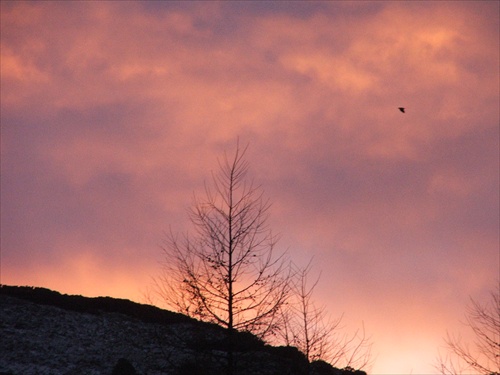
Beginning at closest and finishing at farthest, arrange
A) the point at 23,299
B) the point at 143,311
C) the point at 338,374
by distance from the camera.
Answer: the point at 338,374
the point at 23,299
the point at 143,311

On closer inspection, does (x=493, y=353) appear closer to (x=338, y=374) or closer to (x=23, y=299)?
(x=338, y=374)

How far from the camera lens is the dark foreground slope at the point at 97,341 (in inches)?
846

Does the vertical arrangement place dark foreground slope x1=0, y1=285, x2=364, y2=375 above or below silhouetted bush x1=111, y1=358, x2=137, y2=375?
above

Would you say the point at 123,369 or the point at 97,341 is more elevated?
the point at 97,341

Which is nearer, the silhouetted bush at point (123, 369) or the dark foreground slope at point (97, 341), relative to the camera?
the dark foreground slope at point (97, 341)

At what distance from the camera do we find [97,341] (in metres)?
29.4

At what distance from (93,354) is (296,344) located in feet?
41.5

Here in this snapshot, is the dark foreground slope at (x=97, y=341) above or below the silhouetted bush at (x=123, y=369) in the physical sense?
above

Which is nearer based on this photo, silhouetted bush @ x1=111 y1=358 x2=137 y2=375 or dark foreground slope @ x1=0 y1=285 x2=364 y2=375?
dark foreground slope @ x1=0 y1=285 x2=364 y2=375

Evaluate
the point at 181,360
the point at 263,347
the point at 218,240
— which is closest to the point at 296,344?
the point at 263,347

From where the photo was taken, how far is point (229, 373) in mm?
15312

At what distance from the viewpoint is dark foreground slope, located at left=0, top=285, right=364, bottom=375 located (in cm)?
2148

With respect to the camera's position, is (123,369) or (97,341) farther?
(97,341)

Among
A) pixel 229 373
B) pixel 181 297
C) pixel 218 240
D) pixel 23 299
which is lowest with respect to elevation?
pixel 229 373
